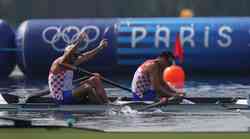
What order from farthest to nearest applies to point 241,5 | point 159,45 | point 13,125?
1. point 241,5
2. point 159,45
3. point 13,125

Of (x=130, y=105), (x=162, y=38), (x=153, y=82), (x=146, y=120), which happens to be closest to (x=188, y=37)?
(x=162, y=38)

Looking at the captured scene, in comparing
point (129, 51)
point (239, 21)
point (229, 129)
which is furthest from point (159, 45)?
point (229, 129)

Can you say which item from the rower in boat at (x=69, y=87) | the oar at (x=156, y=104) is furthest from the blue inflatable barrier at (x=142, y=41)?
the oar at (x=156, y=104)

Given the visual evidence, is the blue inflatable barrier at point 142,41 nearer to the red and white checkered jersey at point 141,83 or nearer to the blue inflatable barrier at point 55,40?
the blue inflatable barrier at point 55,40

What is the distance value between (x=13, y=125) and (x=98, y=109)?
2.27 meters

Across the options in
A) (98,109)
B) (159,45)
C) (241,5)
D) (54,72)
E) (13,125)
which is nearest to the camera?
(13,125)

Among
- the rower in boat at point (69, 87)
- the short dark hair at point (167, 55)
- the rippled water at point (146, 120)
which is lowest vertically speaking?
the rippled water at point (146, 120)

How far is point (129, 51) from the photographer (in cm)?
2083

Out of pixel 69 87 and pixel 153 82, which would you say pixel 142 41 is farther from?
pixel 69 87

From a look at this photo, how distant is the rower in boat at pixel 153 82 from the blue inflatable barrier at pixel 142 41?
23.3ft

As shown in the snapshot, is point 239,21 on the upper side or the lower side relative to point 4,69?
upper

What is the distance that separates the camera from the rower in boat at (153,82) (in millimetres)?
13109

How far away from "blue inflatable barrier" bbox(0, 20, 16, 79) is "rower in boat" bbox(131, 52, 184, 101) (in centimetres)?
838

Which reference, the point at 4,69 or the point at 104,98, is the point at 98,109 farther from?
the point at 4,69
